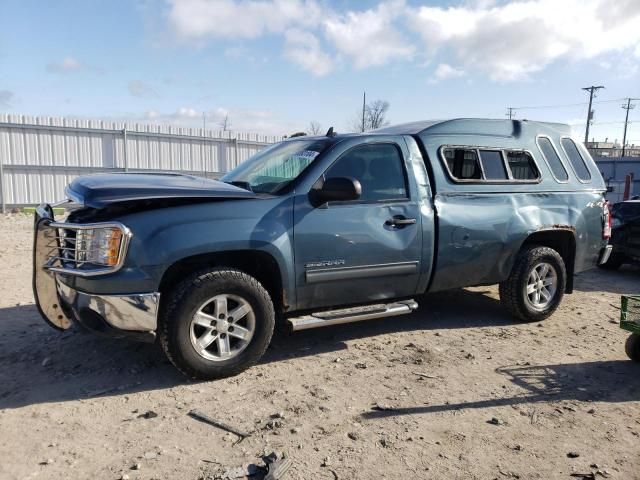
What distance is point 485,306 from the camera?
6.24 metres

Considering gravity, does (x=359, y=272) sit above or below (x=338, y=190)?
below

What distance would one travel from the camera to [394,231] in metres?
4.52

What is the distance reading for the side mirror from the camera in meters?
4.03

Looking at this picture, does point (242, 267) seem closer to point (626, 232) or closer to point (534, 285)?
point (534, 285)

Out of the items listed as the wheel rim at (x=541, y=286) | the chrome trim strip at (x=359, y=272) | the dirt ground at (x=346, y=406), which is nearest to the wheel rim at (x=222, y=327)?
the dirt ground at (x=346, y=406)

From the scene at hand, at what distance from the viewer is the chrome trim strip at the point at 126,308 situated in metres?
3.55

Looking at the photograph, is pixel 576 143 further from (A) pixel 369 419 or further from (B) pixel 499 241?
(A) pixel 369 419

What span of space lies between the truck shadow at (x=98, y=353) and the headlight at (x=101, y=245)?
979 mm

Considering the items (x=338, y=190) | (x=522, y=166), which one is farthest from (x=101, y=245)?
(x=522, y=166)

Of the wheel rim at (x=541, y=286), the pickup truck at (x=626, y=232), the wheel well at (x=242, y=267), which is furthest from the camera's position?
the pickup truck at (x=626, y=232)

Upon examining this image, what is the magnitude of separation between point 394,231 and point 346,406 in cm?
160

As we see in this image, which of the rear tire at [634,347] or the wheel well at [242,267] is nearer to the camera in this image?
the wheel well at [242,267]

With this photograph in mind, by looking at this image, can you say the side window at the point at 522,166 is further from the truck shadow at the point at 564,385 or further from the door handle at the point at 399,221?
the truck shadow at the point at 564,385

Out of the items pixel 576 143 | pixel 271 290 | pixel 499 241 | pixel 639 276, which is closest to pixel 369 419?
pixel 271 290
